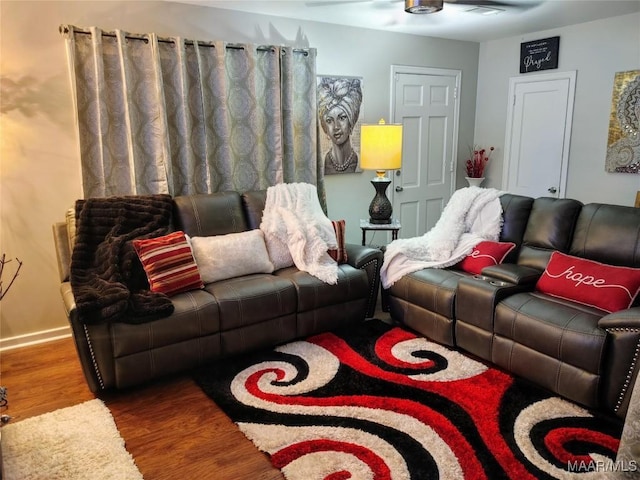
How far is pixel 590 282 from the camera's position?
270 centimetres

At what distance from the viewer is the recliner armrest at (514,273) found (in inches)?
116

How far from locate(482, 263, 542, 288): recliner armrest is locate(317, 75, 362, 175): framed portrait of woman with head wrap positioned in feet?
6.19

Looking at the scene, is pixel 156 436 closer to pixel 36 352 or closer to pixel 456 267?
pixel 36 352

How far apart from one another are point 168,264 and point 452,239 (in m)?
1.98

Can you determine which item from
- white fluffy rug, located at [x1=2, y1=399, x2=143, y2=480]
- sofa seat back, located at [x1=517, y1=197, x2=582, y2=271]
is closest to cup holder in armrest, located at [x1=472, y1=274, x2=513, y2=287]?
sofa seat back, located at [x1=517, y1=197, x2=582, y2=271]

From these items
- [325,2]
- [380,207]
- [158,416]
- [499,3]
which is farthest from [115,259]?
[499,3]

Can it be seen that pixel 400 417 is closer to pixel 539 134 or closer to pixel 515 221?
pixel 515 221

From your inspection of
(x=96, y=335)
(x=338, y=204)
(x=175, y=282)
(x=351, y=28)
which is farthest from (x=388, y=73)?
(x=96, y=335)

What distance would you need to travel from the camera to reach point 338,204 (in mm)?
4641

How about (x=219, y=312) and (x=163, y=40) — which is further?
(x=163, y=40)

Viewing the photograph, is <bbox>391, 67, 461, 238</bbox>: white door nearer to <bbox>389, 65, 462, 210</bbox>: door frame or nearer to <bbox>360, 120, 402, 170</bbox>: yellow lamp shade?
<bbox>389, 65, 462, 210</bbox>: door frame

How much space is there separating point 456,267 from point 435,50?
2618 millimetres

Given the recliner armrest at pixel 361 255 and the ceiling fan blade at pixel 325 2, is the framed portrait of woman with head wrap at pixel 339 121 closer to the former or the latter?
the ceiling fan blade at pixel 325 2

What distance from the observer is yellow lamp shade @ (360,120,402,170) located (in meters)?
3.97
